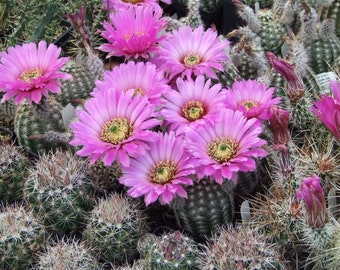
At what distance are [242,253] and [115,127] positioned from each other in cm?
43

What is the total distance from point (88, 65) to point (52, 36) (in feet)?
1.46

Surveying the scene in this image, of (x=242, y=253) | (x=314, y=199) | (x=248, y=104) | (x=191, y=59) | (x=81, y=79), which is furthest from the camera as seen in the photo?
(x=81, y=79)

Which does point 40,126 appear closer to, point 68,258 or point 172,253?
point 68,258

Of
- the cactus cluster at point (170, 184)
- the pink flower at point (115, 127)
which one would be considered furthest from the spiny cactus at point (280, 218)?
the pink flower at point (115, 127)

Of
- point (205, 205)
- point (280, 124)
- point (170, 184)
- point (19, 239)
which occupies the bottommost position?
point (19, 239)

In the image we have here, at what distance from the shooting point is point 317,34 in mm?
2104

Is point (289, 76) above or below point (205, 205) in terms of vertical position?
above

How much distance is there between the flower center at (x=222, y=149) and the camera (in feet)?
5.02

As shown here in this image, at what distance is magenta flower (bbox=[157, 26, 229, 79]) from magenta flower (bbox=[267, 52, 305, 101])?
0.50ft

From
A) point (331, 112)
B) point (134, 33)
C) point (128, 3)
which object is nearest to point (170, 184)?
point (331, 112)

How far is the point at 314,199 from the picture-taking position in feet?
4.42

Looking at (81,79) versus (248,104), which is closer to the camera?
(248,104)

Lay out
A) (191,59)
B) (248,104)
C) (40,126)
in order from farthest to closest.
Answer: (40,126) → (191,59) → (248,104)

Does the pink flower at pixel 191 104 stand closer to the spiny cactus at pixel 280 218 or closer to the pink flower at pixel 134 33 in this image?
the pink flower at pixel 134 33
